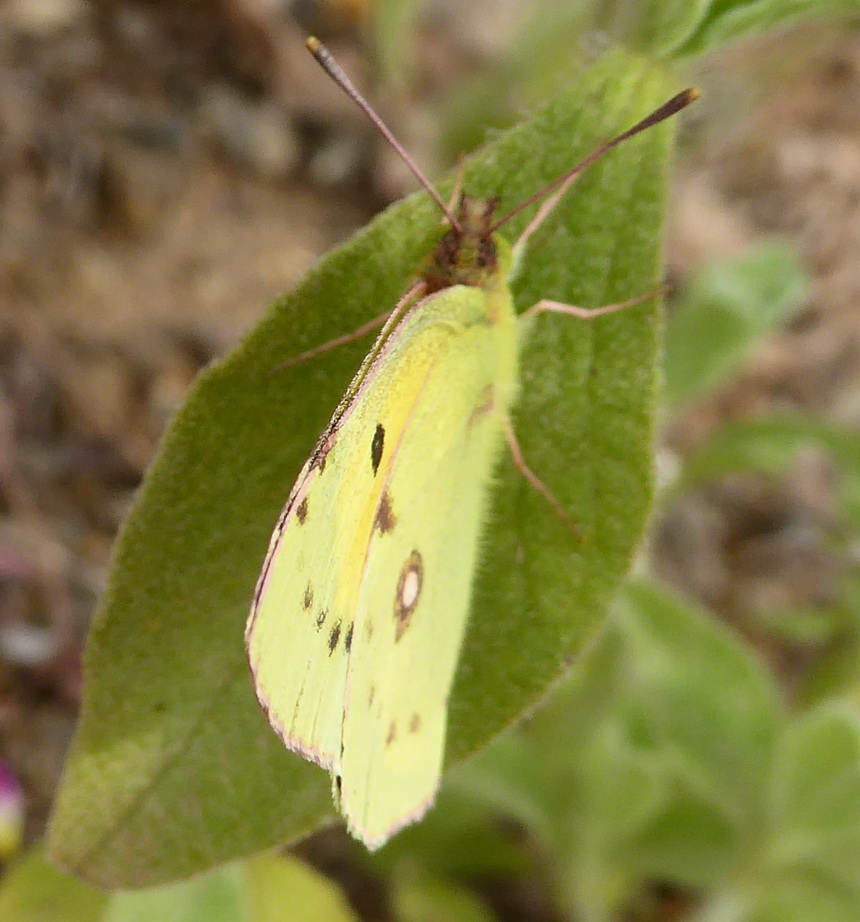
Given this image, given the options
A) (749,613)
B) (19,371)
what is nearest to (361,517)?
(19,371)

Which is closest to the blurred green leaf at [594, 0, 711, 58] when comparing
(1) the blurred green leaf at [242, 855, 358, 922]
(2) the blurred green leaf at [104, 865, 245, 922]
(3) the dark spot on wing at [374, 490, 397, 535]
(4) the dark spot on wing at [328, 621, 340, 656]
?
(3) the dark spot on wing at [374, 490, 397, 535]

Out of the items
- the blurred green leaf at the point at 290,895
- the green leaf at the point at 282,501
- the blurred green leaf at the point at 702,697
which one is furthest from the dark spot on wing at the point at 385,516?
the blurred green leaf at the point at 290,895

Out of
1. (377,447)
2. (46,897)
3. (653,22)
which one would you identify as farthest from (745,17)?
(46,897)

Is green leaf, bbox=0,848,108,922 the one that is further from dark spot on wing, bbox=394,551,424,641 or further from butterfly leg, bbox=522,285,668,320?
butterfly leg, bbox=522,285,668,320

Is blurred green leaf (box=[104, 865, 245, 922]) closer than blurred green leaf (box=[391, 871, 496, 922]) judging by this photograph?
Yes

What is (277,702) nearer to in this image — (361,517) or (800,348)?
(361,517)

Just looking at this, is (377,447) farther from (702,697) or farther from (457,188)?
(702,697)

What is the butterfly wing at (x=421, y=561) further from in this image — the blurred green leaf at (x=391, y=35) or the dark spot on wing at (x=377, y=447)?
the blurred green leaf at (x=391, y=35)
